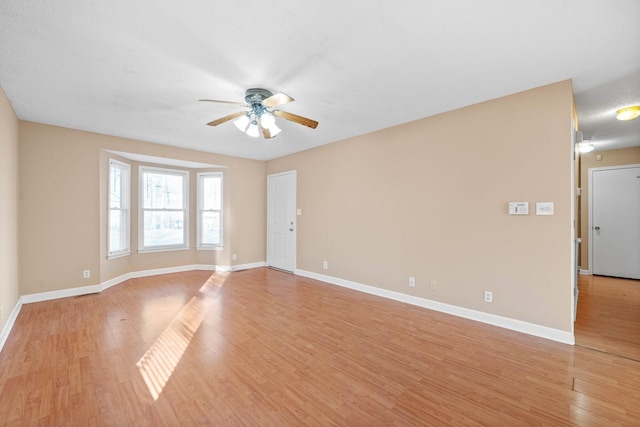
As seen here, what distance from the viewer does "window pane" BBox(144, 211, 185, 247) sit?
213 inches

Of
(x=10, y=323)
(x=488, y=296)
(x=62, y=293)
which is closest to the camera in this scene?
(x=10, y=323)

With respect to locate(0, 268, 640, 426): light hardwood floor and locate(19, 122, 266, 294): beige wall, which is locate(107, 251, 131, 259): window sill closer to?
locate(19, 122, 266, 294): beige wall

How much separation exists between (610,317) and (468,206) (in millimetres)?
2174

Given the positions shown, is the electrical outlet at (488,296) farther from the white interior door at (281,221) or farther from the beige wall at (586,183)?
the beige wall at (586,183)

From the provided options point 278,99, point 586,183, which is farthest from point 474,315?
point 586,183

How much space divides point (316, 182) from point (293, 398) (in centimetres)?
387

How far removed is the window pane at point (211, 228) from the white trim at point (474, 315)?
3041 mm

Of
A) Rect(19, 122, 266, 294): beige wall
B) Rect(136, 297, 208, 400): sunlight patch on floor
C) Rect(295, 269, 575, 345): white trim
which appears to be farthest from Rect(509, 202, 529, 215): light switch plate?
Rect(19, 122, 266, 294): beige wall

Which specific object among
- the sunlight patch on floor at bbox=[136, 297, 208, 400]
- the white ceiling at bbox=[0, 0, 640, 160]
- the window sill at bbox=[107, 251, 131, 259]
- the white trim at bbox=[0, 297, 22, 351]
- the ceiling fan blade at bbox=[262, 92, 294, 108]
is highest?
the white ceiling at bbox=[0, 0, 640, 160]

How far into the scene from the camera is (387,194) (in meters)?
4.08

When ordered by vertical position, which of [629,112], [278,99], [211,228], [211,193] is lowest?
[211,228]

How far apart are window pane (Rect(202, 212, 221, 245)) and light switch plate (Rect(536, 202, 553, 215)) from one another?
5.56 metres

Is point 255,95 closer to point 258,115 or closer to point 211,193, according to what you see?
point 258,115

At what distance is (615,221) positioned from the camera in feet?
17.2
